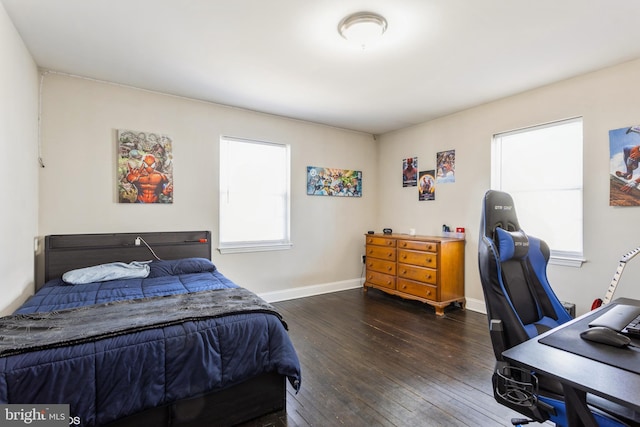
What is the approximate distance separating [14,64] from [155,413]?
2.68m

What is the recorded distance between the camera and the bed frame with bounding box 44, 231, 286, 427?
164cm

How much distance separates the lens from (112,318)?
177 cm

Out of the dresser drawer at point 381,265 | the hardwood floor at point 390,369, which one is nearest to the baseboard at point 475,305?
the hardwood floor at point 390,369

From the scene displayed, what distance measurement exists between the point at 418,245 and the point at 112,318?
10.9 feet

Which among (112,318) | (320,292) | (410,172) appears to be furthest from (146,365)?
(410,172)

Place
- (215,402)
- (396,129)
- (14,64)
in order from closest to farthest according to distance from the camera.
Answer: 1. (215,402)
2. (14,64)
3. (396,129)

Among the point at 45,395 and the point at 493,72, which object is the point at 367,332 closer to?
the point at 45,395

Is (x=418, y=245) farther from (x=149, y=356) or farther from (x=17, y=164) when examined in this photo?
(x=17, y=164)

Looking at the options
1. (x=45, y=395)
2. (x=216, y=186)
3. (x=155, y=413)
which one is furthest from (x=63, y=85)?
(x=155, y=413)

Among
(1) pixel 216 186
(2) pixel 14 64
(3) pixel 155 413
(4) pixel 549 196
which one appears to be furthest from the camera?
(1) pixel 216 186

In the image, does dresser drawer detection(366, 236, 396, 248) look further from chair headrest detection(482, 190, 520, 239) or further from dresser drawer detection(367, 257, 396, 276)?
chair headrest detection(482, 190, 520, 239)

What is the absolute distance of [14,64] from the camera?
7.57 feet

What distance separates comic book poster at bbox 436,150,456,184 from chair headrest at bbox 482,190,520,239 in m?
2.42

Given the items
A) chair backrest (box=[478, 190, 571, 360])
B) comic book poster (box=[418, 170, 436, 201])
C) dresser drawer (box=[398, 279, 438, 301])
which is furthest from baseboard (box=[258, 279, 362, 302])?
chair backrest (box=[478, 190, 571, 360])
